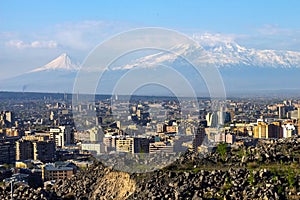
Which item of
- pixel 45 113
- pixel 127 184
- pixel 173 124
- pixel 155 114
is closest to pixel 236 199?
pixel 127 184

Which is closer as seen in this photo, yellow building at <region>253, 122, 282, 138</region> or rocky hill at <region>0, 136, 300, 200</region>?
rocky hill at <region>0, 136, 300, 200</region>

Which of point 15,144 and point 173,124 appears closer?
point 173,124

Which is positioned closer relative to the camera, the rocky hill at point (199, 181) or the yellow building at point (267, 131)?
the rocky hill at point (199, 181)

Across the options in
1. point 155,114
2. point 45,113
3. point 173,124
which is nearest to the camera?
point 173,124

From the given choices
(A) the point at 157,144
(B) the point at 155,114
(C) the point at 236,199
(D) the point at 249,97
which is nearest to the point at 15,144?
(B) the point at 155,114

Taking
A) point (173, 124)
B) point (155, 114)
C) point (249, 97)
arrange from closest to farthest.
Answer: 1. point (173, 124)
2. point (155, 114)
3. point (249, 97)

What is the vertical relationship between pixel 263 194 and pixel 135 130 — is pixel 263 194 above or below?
below

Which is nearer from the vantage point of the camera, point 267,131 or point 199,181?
point 199,181

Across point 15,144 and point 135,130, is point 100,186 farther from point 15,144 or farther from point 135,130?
point 15,144
